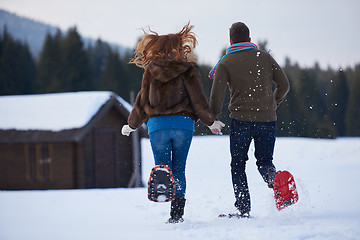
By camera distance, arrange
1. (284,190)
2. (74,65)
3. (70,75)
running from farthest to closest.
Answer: (74,65), (70,75), (284,190)

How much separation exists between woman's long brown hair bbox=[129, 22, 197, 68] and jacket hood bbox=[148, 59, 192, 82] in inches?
3.1

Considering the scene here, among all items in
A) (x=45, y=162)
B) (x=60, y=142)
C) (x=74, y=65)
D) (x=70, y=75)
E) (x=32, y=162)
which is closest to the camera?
(x=60, y=142)

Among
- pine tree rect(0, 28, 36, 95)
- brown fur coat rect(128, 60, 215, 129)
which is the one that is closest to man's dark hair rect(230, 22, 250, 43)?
brown fur coat rect(128, 60, 215, 129)

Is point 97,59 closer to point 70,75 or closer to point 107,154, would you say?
point 70,75

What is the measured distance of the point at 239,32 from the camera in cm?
380

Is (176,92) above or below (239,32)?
below

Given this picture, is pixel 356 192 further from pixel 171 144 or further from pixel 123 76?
pixel 123 76

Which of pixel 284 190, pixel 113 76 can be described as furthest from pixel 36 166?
pixel 113 76

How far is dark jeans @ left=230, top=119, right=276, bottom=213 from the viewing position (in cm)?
370

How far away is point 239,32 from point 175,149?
52.1 inches

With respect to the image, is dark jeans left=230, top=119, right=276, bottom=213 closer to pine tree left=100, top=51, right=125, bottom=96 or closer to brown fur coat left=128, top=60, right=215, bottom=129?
brown fur coat left=128, top=60, right=215, bottom=129

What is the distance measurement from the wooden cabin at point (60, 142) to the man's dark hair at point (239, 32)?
33.2 feet

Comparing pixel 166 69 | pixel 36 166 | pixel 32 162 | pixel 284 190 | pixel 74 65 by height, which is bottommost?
pixel 36 166

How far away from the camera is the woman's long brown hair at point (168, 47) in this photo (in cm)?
370
